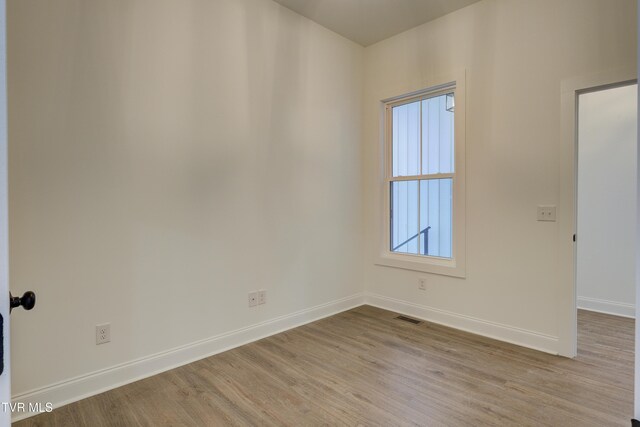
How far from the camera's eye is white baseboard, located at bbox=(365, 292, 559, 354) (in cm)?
266

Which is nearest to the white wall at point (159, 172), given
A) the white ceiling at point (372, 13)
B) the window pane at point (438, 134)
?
the white ceiling at point (372, 13)

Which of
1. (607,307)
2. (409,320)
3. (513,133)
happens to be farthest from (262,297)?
(607,307)

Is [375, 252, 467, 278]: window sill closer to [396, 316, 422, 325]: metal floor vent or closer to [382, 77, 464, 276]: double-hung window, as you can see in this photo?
[382, 77, 464, 276]: double-hung window

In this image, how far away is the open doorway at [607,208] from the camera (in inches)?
134

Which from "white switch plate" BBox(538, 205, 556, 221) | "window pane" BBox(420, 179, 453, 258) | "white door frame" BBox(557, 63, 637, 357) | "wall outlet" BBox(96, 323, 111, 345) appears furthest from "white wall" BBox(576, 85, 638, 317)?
"wall outlet" BBox(96, 323, 111, 345)

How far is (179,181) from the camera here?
8.00 feet

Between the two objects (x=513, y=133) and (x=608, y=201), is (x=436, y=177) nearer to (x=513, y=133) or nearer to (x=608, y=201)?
(x=513, y=133)

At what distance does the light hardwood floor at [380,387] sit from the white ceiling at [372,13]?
290 cm

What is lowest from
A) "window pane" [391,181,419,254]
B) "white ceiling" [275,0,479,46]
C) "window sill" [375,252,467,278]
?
"window sill" [375,252,467,278]

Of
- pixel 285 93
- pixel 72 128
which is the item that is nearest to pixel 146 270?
pixel 72 128

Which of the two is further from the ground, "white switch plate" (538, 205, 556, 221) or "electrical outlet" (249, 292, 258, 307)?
"white switch plate" (538, 205, 556, 221)

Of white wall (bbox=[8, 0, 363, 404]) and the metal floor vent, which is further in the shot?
the metal floor vent

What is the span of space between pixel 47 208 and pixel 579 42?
3650mm

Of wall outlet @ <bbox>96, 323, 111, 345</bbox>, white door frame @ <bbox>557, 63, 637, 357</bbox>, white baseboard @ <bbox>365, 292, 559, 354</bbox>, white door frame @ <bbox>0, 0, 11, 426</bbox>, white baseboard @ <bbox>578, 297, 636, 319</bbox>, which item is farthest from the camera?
white baseboard @ <bbox>578, 297, 636, 319</bbox>
